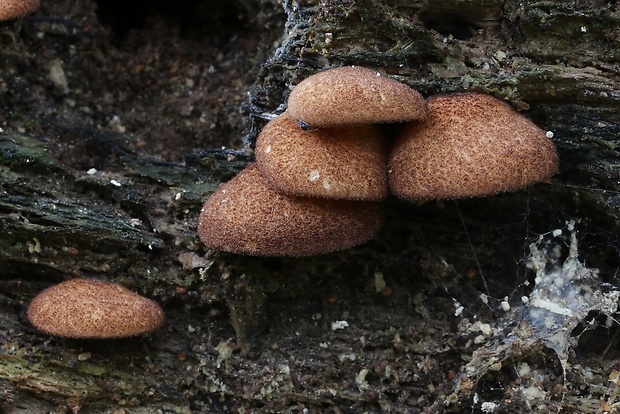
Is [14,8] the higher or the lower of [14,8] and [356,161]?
the higher

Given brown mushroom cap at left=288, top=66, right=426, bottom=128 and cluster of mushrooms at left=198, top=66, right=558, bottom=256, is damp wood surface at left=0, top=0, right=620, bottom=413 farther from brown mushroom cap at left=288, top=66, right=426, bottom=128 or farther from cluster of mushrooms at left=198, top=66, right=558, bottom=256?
brown mushroom cap at left=288, top=66, right=426, bottom=128

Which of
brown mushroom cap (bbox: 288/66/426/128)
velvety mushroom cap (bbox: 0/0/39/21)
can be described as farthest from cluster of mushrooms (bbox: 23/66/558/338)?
velvety mushroom cap (bbox: 0/0/39/21)

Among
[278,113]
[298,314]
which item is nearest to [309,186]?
[278,113]

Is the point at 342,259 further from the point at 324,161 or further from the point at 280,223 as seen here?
the point at 324,161

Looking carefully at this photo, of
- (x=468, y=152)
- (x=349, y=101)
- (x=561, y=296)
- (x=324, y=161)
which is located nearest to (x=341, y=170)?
(x=324, y=161)

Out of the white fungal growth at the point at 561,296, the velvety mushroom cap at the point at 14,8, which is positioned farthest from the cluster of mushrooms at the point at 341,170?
the velvety mushroom cap at the point at 14,8

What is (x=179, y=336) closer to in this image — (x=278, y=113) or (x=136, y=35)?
(x=278, y=113)
